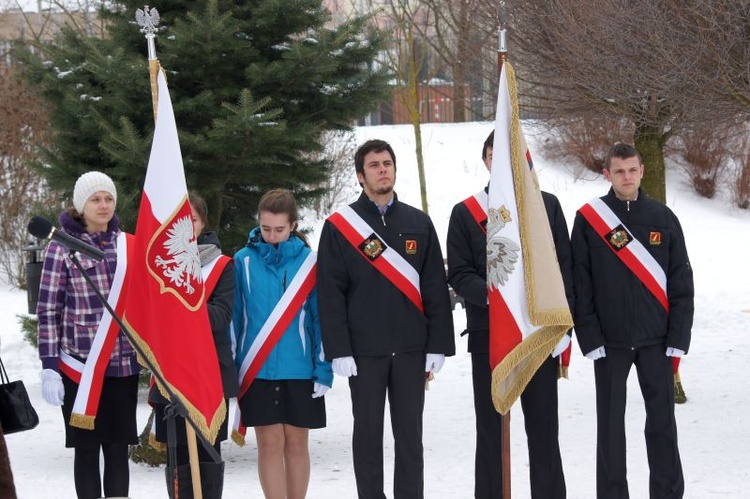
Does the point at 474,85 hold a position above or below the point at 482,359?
above

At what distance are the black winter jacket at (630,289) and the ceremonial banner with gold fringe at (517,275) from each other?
39 centimetres

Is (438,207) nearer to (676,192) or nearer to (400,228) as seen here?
(676,192)

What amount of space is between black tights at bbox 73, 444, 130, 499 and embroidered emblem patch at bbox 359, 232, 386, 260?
1602 millimetres

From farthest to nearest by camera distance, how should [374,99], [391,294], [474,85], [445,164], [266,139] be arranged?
[445,164], [474,85], [374,99], [266,139], [391,294]

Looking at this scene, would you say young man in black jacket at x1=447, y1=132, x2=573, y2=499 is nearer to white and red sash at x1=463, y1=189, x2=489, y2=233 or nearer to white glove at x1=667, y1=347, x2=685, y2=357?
white and red sash at x1=463, y1=189, x2=489, y2=233

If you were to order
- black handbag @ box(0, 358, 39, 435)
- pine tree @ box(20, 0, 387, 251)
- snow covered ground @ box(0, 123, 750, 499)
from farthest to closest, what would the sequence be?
pine tree @ box(20, 0, 387, 251) < snow covered ground @ box(0, 123, 750, 499) < black handbag @ box(0, 358, 39, 435)

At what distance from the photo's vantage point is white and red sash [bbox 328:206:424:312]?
5520 mm

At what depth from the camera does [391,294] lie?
217 inches

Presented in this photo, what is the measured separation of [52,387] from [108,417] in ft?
1.15

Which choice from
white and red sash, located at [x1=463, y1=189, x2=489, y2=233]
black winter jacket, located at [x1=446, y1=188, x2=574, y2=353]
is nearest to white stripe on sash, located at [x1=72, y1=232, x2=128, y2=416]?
black winter jacket, located at [x1=446, y1=188, x2=574, y2=353]

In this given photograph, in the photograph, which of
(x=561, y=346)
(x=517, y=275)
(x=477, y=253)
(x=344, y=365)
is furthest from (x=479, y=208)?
(x=344, y=365)

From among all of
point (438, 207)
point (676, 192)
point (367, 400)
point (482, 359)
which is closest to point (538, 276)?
point (482, 359)

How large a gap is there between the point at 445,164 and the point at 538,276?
720 inches

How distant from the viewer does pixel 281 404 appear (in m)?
5.55
